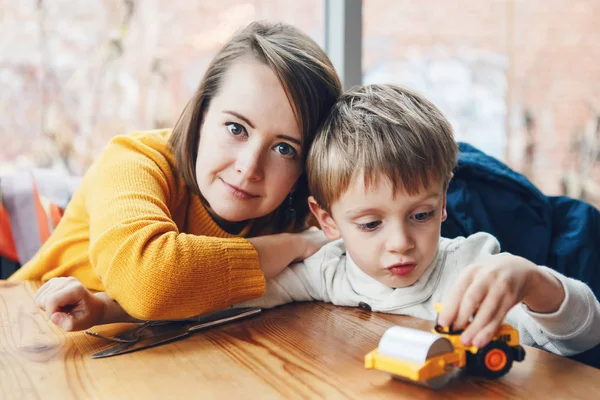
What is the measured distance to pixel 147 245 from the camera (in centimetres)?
95

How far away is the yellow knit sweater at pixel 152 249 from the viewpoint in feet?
3.06

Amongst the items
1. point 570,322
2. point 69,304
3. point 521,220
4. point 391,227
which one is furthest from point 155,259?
point 521,220

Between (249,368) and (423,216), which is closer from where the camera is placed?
(249,368)

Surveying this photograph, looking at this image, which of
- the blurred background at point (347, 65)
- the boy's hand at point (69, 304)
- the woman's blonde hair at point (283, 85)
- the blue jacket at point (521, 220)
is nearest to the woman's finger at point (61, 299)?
the boy's hand at point (69, 304)

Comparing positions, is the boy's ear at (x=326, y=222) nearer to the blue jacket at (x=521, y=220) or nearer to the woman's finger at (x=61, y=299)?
the blue jacket at (x=521, y=220)

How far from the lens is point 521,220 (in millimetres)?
1354

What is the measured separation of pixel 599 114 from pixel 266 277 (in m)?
2.80

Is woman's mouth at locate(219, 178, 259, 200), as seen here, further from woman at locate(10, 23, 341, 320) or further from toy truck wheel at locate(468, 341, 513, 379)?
toy truck wheel at locate(468, 341, 513, 379)

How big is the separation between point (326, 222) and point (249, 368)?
0.42 meters

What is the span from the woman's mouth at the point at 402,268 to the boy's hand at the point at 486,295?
239mm

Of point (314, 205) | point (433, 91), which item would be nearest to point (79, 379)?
point (314, 205)

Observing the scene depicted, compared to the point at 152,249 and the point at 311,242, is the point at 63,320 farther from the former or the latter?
the point at 311,242

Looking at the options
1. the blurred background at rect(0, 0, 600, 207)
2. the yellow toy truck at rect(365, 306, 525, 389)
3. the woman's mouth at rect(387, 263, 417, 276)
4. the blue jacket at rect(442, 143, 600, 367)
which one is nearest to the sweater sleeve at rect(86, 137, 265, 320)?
the woman's mouth at rect(387, 263, 417, 276)

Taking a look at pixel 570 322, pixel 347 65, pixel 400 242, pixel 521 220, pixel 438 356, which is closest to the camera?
pixel 438 356
